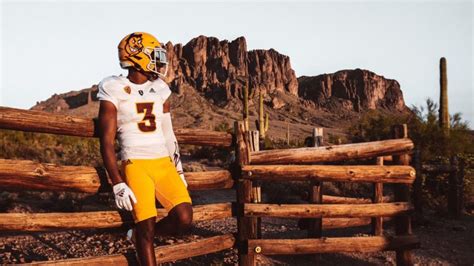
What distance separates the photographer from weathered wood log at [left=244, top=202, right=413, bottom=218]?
524cm

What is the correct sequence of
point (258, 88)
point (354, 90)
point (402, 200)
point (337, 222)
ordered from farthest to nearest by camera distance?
point (354, 90), point (258, 88), point (337, 222), point (402, 200)

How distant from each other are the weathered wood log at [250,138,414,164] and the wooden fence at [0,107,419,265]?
11mm

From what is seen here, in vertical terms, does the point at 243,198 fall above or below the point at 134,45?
below

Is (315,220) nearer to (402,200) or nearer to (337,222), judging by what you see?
(337,222)

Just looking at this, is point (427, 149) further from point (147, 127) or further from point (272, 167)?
point (147, 127)

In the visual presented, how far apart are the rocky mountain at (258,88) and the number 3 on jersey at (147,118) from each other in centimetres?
7779

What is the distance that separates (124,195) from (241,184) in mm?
1952

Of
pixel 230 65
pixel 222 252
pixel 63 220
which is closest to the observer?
pixel 63 220

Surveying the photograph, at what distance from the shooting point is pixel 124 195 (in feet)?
11.6

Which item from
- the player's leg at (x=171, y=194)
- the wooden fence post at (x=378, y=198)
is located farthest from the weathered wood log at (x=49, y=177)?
the wooden fence post at (x=378, y=198)

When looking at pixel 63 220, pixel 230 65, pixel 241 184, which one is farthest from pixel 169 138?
pixel 230 65

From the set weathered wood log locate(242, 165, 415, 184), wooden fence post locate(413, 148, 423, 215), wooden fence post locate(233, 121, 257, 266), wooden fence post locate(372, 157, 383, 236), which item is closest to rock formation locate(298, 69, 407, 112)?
wooden fence post locate(413, 148, 423, 215)

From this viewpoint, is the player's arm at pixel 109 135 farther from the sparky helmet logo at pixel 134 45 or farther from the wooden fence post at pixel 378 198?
the wooden fence post at pixel 378 198

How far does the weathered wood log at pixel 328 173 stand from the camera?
5246mm
